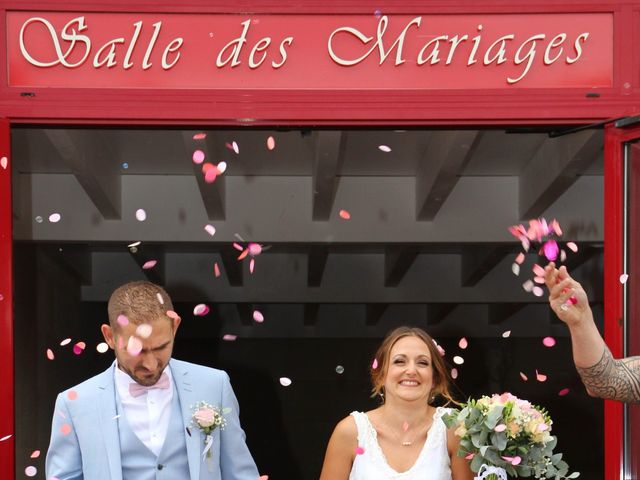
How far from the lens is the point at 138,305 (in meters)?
3.76

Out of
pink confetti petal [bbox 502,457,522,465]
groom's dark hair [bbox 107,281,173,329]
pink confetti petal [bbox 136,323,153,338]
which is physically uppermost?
groom's dark hair [bbox 107,281,173,329]

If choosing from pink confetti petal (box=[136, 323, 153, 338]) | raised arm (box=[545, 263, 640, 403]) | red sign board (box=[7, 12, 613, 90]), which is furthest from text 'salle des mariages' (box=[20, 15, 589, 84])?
raised arm (box=[545, 263, 640, 403])

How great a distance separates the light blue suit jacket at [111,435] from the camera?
3807mm

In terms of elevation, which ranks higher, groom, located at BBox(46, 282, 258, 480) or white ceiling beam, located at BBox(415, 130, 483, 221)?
white ceiling beam, located at BBox(415, 130, 483, 221)

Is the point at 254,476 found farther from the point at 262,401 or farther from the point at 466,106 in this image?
the point at 262,401

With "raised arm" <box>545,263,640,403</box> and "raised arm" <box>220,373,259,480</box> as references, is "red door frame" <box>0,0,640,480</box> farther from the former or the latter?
"raised arm" <box>545,263,640,403</box>

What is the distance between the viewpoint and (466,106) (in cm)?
462

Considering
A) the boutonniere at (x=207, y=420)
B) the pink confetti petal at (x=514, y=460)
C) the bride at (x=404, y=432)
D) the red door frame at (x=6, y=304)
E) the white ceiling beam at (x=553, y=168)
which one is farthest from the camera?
the white ceiling beam at (x=553, y=168)

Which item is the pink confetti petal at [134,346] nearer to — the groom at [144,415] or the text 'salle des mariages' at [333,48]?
the groom at [144,415]

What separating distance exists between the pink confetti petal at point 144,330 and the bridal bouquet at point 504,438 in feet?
3.58

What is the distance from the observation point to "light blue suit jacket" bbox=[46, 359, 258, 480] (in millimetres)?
3807

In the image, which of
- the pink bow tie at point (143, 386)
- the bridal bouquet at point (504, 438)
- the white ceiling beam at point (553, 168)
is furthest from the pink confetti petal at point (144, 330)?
the white ceiling beam at point (553, 168)

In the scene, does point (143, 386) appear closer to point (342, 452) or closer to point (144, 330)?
point (144, 330)

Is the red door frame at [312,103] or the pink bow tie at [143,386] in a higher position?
the red door frame at [312,103]
